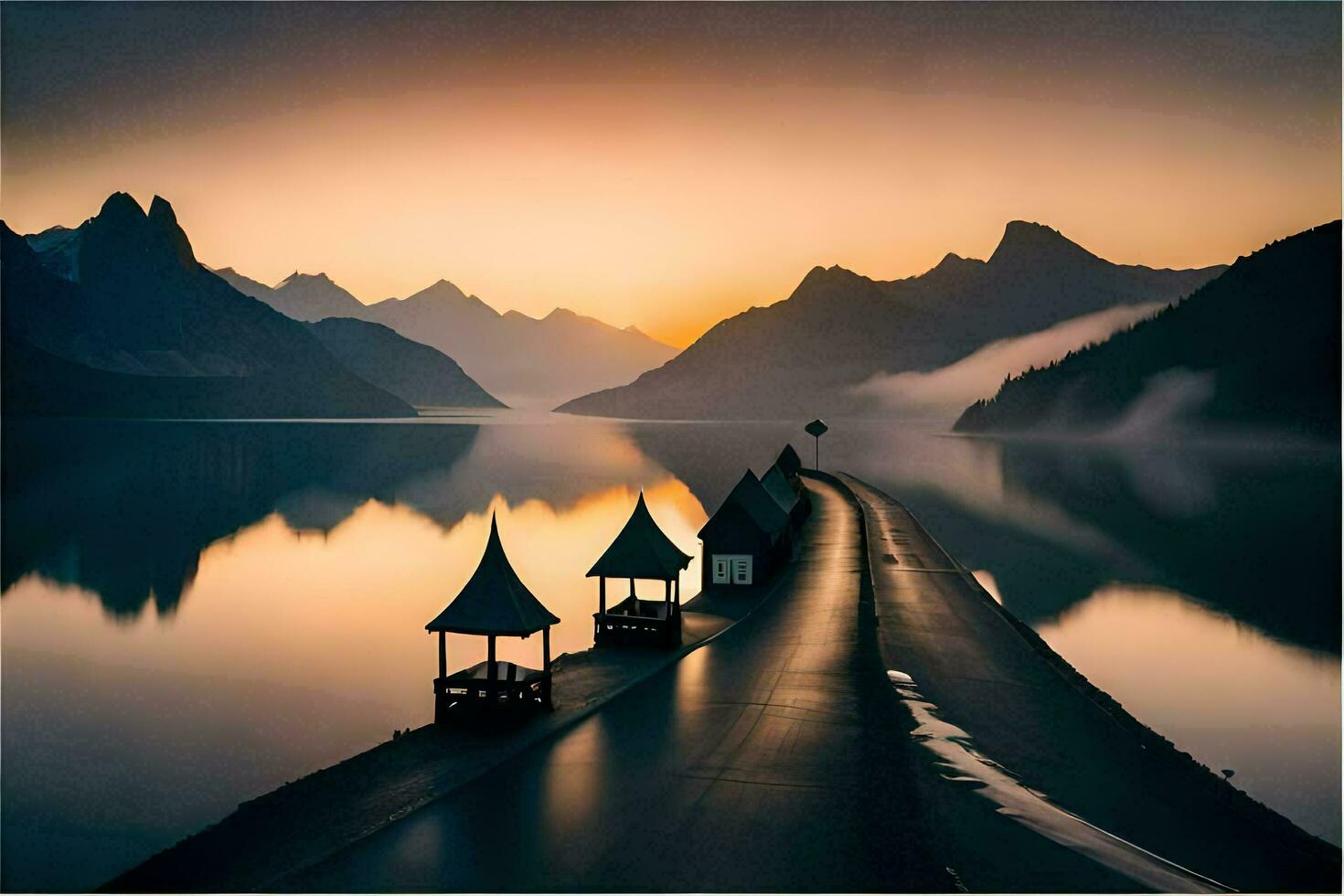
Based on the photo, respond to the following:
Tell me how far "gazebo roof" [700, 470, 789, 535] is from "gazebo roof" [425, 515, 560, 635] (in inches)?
994

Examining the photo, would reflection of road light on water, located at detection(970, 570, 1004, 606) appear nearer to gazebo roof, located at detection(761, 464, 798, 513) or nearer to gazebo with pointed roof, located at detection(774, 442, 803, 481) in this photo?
gazebo roof, located at detection(761, 464, 798, 513)

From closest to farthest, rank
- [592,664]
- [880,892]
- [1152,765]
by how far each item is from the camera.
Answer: [880,892]
[1152,765]
[592,664]

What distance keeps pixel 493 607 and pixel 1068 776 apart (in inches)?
642

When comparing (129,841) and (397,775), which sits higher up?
(397,775)

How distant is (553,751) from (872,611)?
19802 millimetres

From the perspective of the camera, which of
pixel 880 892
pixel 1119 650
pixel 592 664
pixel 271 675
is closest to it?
pixel 880 892

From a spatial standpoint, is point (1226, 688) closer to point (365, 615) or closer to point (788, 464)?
point (365, 615)

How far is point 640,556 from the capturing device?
121ft

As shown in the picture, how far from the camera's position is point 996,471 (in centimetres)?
16062

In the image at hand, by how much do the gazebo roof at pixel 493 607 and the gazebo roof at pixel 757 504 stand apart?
25.2 metres

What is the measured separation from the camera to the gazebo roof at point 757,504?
172 feet

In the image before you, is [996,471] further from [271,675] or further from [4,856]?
[4,856]

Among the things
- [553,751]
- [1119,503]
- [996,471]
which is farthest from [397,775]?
[996,471]

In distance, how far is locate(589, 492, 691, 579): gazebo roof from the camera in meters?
36.5
